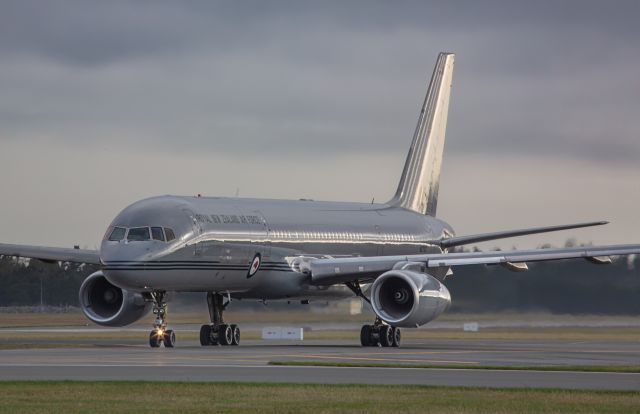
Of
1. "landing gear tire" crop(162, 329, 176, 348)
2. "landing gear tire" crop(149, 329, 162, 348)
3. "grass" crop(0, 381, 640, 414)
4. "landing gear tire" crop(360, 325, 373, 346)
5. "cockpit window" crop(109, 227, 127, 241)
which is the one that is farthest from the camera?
"landing gear tire" crop(360, 325, 373, 346)

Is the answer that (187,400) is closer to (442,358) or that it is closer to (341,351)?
(442,358)

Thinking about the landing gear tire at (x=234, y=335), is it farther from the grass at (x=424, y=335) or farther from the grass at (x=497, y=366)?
the grass at (x=497, y=366)

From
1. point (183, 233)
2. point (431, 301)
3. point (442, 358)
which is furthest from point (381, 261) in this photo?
point (442, 358)

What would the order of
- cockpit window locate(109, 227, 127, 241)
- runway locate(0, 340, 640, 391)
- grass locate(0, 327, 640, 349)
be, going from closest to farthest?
1. runway locate(0, 340, 640, 391)
2. cockpit window locate(109, 227, 127, 241)
3. grass locate(0, 327, 640, 349)

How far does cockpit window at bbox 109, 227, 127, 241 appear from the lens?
4091 centimetres

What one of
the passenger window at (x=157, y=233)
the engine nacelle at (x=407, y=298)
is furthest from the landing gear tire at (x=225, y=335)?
the engine nacelle at (x=407, y=298)

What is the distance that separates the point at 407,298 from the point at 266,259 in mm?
5032

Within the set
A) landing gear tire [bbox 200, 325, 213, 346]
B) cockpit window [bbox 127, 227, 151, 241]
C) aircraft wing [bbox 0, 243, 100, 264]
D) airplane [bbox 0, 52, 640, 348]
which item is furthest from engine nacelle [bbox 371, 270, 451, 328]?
aircraft wing [bbox 0, 243, 100, 264]

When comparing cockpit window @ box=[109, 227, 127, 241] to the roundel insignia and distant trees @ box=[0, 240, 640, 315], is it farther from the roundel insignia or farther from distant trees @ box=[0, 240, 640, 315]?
distant trees @ box=[0, 240, 640, 315]

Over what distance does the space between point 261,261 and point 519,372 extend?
18053 millimetres

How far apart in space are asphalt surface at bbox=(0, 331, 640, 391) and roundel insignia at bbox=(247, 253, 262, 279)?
14.3 ft

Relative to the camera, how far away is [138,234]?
40.9m

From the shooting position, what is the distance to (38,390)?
73.9 ft

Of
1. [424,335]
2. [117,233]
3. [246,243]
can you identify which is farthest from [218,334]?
[424,335]
